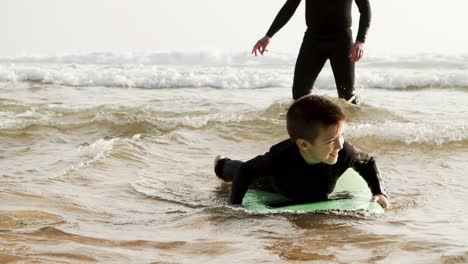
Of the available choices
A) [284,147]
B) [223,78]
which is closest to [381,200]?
[284,147]

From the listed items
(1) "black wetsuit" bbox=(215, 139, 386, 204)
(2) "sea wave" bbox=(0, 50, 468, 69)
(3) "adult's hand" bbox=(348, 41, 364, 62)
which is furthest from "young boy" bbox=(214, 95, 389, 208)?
(2) "sea wave" bbox=(0, 50, 468, 69)

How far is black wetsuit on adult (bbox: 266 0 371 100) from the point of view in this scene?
25.5 feet

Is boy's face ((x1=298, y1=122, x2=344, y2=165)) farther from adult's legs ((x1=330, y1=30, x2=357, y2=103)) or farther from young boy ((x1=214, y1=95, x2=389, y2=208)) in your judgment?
adult's legs ((x1=330, y1=30, x2=357, y2=103))

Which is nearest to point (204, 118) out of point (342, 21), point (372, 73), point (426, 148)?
point (342, 21)

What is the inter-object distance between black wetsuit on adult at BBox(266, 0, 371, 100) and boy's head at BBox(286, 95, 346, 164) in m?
3.37

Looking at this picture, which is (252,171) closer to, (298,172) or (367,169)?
(298,172)

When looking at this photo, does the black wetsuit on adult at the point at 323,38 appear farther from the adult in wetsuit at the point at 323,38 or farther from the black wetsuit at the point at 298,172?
the black wetsuit at the point at 298,172

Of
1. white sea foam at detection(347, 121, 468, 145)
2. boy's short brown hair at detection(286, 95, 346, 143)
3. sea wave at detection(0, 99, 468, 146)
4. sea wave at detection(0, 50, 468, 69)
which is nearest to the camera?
boy's short brown hair at detection(286, 95, 346, 143)

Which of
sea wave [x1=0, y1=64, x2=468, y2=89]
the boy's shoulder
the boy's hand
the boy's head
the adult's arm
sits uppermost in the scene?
the adult's arm

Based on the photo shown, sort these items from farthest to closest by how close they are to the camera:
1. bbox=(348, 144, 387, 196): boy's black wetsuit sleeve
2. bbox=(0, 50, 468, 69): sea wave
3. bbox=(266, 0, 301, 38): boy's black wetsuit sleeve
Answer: bbox=(0, 50, 468, 69): sea wave, bbox=(266, 0, 301, 38): boy's black wetsuit sleeve, bbox=(348, 144, 387, 196): boy's black wetsuit sleeve

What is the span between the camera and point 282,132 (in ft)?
26.4

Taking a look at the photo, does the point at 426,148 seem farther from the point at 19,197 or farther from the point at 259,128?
the point at 19,197

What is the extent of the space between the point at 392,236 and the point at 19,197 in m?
2.40

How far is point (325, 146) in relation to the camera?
4383mm
